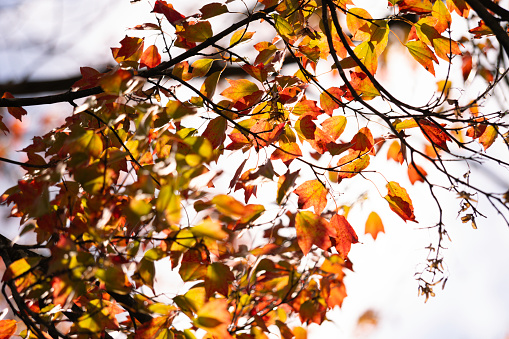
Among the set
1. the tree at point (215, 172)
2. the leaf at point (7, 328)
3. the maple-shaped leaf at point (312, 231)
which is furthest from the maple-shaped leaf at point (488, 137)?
the leaf at point (7, 328)

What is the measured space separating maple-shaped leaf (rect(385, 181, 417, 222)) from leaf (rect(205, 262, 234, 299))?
1.60 feet

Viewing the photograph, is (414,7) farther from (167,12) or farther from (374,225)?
(374,225)

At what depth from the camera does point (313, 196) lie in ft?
3.52

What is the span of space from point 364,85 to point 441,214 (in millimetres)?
387

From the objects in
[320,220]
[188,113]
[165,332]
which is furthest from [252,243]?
[188,113]

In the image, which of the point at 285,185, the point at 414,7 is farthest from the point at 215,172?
the point at 414,7

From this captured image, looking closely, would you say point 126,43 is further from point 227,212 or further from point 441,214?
point 441,214

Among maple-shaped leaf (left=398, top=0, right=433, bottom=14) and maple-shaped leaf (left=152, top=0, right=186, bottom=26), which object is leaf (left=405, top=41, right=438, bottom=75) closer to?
maple-shaped leaf (left=398, top=0, right=433, bottom=14)

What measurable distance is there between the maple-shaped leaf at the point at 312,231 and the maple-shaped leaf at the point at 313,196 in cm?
10

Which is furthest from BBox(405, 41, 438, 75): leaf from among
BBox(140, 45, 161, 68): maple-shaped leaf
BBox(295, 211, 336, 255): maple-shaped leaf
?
BBox(140, 45, 161, 68): maple-shaped leaf

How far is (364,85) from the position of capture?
1.09 m

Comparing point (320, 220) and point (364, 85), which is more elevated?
point (364, 85)

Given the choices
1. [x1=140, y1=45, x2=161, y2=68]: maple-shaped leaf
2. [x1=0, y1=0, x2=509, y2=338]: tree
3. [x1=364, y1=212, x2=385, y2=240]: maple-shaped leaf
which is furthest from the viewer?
[x1=364, y1=212, x2=385, y2=240]: maple-shaped leaf

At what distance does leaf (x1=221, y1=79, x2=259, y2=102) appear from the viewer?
43.5 inches
